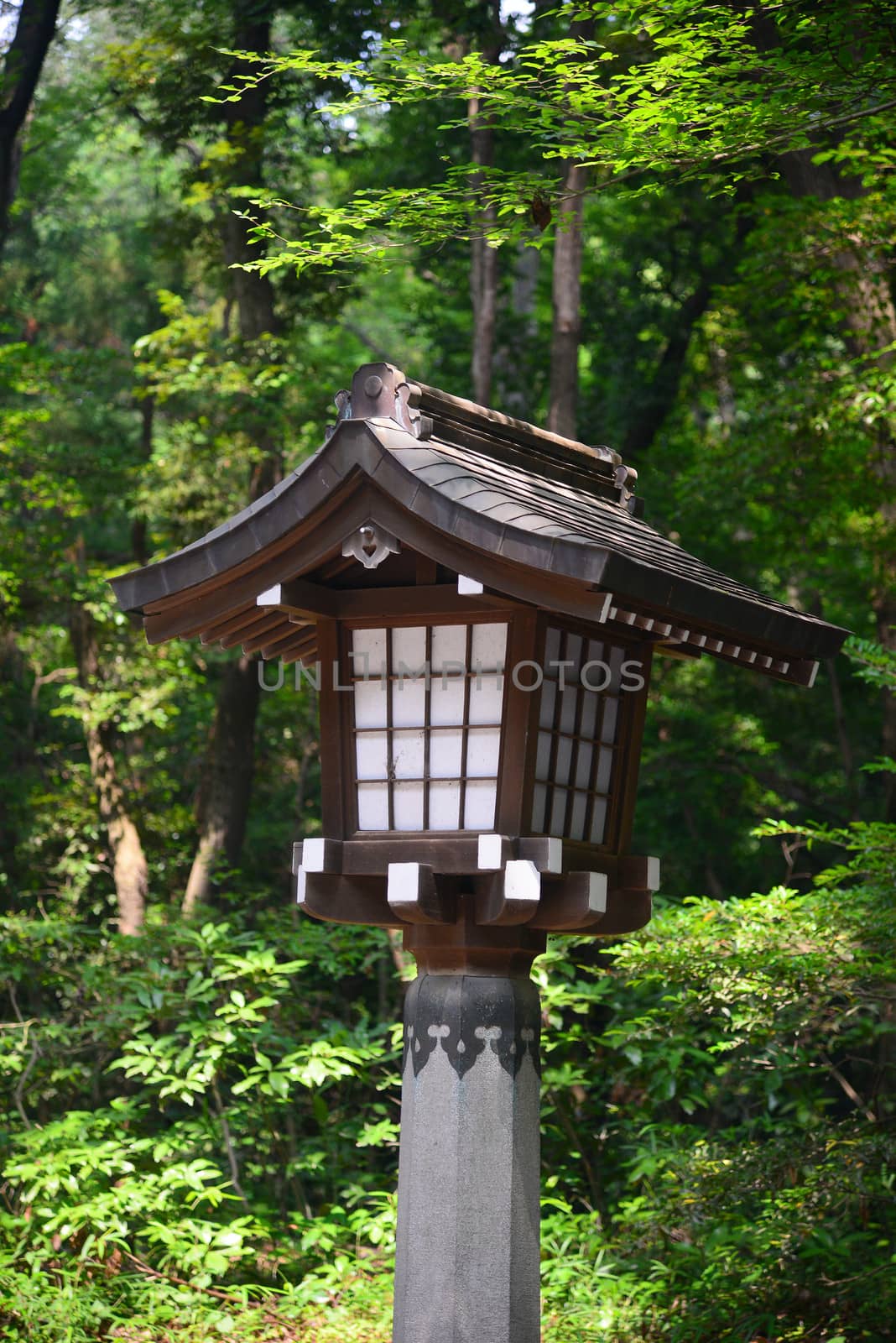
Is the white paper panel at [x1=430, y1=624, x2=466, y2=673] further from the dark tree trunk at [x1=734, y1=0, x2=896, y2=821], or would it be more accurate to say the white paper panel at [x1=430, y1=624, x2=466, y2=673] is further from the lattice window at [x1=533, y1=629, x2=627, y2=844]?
the dark tree trunk at [x1=734, y1=0, x2=896, y2=821]

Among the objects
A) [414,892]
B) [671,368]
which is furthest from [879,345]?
[414,892]

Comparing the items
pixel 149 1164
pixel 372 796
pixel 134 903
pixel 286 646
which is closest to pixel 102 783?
pixel 134 903

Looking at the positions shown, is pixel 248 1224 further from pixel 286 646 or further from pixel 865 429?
pixel 865 429

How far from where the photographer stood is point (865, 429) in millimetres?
8305

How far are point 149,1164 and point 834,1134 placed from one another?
12.0ft

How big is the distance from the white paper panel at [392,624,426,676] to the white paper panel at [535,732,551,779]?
426 millimetres

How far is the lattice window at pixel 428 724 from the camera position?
3982 millimetres

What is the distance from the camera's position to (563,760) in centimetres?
411

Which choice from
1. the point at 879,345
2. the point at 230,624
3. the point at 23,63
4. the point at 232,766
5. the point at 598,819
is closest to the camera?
the point at 598,819

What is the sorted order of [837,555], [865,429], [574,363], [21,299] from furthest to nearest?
1. [21,299]
2. [837,555]
3. [574,363]
4. [865,429]

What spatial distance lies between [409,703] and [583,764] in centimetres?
59

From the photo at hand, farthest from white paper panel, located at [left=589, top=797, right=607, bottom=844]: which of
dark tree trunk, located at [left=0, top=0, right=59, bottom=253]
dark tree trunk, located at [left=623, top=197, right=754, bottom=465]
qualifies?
dark tree trunk, located at [left=0, top=0, right=59, bottom=253]

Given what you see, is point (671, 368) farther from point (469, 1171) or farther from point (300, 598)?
point (469, 1171)

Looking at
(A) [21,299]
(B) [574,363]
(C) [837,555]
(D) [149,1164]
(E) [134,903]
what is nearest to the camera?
A: (D) [149,1164]
